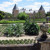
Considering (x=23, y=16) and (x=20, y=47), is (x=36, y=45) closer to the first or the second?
(x=20, y=47)

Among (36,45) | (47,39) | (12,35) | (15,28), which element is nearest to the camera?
(47,39)

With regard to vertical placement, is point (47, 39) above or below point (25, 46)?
above

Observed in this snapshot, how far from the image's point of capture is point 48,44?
4.31m

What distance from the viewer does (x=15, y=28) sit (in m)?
13.6

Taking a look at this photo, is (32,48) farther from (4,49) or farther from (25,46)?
(4,49)

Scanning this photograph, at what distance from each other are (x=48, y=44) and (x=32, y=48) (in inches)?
45.9

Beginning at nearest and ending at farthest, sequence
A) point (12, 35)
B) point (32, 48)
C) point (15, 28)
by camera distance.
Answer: point (32, 48) < point (12, 35) < point (15, 28)

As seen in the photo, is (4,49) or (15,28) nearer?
(4,49)

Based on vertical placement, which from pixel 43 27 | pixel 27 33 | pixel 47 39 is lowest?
pixel 27 33

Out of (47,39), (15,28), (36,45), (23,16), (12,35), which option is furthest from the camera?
(23,16)

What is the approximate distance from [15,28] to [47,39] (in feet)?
31.0

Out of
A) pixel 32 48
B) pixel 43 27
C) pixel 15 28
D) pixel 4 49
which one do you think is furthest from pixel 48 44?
pixel 15 28

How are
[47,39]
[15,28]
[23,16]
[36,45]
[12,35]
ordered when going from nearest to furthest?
[47,39]
[36,45]
[12,35]
[15,28]
[23,16]

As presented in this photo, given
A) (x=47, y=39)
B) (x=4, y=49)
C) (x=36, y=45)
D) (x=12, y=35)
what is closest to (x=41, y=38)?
(x=47, y=39)
